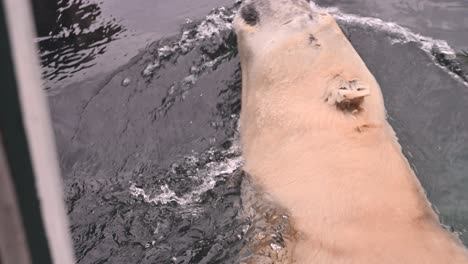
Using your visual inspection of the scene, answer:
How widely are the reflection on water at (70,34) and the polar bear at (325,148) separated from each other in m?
1.52

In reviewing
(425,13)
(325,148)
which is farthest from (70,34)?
(425,13)

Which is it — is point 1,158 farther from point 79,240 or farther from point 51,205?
point 79,240

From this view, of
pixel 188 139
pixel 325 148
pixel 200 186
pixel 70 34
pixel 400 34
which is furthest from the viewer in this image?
pixel 70 34

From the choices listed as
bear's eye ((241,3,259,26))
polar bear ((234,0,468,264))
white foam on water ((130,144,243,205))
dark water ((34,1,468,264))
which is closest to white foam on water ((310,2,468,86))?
dark water ((34,1,468,264))

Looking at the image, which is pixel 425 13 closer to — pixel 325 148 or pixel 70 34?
pixel 325 148

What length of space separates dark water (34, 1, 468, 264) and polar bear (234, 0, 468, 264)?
0.79 ft

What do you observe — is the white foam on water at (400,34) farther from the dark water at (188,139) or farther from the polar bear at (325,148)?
the polar bear at (325,148)

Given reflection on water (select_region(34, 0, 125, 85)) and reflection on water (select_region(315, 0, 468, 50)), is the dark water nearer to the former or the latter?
reflection on water (select_region(34, 0, 125, 85))

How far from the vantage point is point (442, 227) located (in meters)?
2.75

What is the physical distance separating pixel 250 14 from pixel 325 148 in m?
1.40

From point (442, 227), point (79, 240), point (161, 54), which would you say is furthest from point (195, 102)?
point (442, 227)

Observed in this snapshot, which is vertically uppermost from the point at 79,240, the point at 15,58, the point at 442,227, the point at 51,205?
the point at 15,58

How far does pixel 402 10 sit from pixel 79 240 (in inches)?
142

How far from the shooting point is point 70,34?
523 cm
